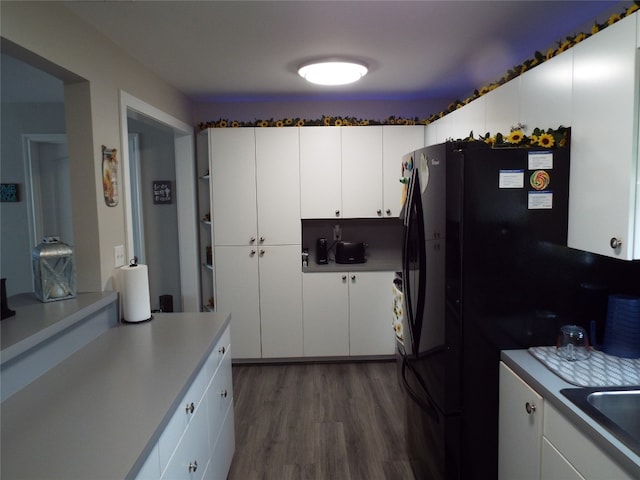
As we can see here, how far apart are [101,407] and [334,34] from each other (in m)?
2.07

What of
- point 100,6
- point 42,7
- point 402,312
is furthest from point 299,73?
point 402,312

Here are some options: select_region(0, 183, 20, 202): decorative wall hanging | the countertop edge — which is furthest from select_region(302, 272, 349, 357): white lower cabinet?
select_region(0, 183, 20, 202): decorative wall hanging

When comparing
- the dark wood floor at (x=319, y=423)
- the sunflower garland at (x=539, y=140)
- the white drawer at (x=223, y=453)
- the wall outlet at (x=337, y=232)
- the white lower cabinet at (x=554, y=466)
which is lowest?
the dark wood floor at (x=319, y=423)

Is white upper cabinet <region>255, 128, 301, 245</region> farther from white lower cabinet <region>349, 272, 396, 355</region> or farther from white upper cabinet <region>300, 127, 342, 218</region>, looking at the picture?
white lower cabinet <region>349, 272, 396, 355</region>

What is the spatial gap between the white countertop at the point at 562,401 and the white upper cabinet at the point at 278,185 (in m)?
2.23

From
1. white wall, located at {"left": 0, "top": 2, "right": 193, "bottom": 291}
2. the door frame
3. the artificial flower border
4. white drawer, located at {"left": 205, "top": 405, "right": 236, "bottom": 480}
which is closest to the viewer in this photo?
the artificial flower border

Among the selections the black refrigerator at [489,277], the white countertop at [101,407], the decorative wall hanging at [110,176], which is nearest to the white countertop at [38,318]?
the white countertop at [101,407]

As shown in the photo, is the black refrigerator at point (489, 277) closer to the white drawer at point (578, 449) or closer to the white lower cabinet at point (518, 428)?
the white lower cabinet at point (518, 428)

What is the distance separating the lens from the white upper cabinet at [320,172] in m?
3.58

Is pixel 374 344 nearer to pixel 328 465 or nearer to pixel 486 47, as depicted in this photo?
pixel 328 465

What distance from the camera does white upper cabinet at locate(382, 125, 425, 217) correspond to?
362cm

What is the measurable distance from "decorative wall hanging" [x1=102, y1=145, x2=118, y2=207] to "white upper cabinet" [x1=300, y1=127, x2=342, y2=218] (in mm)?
1663

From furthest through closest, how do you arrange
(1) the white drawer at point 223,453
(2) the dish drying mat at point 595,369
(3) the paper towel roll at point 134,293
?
(3) the paper towel roll at point 134,293, (1) the white drawer at point 223,453, (2) the dish drying mat at point 595,369

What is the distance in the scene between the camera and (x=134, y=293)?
6.95 feet
